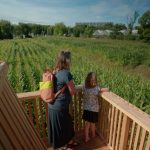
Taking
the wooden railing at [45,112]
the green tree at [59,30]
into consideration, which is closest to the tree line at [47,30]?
the green tree at [59,30]

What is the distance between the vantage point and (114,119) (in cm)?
340

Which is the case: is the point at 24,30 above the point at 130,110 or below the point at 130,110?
below

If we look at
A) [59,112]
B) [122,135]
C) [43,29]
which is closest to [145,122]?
[122,135]

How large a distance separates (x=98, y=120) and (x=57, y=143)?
0.94 metres

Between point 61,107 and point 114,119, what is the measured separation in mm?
896

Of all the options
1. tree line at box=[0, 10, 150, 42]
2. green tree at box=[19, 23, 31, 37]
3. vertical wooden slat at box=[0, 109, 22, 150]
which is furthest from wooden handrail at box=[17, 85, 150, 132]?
green tree at box=[19, 23, 31, 37]

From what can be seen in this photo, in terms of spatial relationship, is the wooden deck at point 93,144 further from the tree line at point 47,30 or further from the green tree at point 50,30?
the green tree at point 50,30

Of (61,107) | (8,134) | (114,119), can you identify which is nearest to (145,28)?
(114,119)

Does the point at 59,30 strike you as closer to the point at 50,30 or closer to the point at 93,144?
the point at 50,30

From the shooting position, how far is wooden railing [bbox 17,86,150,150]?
109 inches

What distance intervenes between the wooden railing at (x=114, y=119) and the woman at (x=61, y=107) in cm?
44

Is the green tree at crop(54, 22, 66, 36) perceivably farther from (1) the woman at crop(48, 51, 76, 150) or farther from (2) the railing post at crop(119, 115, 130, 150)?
(2) the railing post at crop(119, 115, 130, 150)

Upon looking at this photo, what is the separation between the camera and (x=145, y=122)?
2.55 meters

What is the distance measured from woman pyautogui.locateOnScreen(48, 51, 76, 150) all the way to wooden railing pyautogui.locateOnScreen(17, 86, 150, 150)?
1.45 ft
